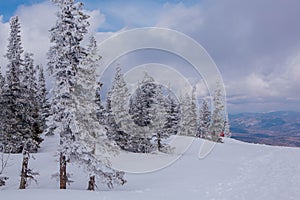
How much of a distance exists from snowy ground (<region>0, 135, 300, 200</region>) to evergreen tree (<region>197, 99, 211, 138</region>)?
21.3 meters

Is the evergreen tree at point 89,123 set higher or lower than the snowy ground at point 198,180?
higher

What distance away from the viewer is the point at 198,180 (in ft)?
69.7

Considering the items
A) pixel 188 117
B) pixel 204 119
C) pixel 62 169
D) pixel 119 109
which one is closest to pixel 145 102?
pixel 119 109

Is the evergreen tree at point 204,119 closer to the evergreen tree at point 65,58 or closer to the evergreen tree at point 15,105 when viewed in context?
the evergreen tree at point 15,105

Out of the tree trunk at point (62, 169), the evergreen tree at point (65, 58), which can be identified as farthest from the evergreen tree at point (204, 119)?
the evergreen tree at point (65, 58)

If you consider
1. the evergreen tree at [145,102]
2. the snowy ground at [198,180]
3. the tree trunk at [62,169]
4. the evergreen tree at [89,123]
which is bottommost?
the snowy ground at [198,180]

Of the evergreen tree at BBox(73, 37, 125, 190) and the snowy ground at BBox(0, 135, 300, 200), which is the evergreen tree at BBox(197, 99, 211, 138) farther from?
the evergreen tree at BBox(73, 37, 125, 190)

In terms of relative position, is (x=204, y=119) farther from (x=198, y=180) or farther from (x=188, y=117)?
(x=198, y=180)

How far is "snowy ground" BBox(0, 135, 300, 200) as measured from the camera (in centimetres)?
1559

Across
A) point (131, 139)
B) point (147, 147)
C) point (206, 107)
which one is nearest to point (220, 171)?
point (147, 147)

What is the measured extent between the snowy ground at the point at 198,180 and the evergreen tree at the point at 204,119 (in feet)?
70.0

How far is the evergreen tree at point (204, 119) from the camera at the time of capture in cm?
5730

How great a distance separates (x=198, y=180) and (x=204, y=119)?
37.7 metres

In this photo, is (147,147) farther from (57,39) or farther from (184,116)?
(57,39)
